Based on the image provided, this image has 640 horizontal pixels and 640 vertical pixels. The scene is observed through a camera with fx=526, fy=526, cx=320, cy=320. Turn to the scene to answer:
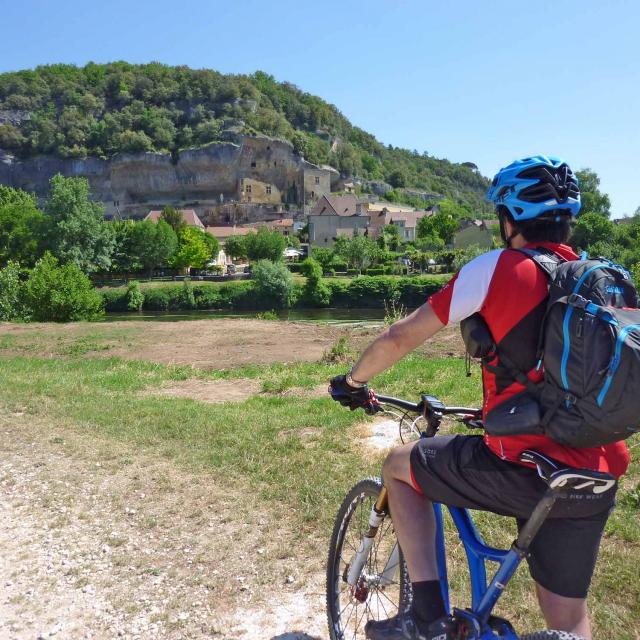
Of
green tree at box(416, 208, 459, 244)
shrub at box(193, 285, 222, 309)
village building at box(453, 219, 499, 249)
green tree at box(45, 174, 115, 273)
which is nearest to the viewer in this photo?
shrub at box(193, 285, 222, 309)

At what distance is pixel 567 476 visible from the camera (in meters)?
1.74

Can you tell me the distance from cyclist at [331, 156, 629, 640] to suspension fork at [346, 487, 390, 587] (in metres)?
0.25

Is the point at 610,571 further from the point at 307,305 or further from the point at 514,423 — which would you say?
the point at 307,305

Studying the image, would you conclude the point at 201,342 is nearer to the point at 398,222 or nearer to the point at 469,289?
the point at 469,289

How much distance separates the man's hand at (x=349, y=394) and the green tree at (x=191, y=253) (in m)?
69.0

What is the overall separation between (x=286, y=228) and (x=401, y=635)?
11516cm

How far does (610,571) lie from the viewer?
3.34 m

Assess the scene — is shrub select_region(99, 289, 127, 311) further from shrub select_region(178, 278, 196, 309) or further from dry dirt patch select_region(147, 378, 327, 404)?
dry dirt patch select_region(147, 378, 327, 404)

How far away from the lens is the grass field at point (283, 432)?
3.33 m

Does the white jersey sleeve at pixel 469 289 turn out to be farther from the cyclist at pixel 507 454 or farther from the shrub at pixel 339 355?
the shrub at pixel 339 355

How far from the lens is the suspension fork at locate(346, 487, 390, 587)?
2605 mm

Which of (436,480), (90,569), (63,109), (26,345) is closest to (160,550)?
(90,569)

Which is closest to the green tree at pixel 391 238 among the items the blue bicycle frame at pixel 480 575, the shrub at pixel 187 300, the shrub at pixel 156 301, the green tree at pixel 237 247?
the green tree at pixel 237 247

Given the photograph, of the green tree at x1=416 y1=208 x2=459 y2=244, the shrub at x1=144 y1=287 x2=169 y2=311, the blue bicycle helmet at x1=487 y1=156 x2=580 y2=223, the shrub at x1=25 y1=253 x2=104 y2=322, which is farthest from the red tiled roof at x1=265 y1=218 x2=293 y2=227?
the blue bicycle helmet at x1=487 y1=156 x2=580 y2=223
